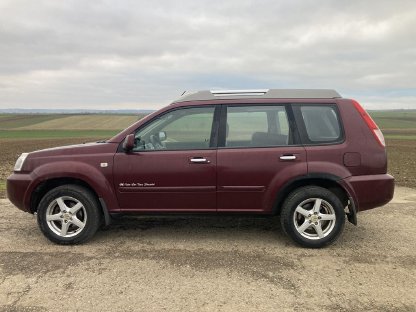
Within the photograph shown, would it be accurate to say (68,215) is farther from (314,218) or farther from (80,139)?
(80,139)

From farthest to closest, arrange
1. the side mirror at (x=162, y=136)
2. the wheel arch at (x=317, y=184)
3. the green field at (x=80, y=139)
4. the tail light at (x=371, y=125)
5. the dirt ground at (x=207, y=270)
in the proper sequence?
1. the green field at (x=80, y=139)
2. the side mirror at (x=162, y=136)
3. the tail light at (x=371, y=125)
4. the wheel arch at (x=317, y=184)
5. the dirt ground at (x=207, y=270)

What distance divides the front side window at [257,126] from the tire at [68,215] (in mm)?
1753

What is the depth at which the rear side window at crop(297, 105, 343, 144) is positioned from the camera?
4.52 meters

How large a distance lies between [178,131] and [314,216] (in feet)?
6.00

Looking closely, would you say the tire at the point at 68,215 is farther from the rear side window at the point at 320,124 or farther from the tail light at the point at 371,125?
the tail light at the point at 371,125

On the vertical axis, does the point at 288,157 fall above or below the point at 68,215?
above

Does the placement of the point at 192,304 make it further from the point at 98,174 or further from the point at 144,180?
the point at 98,174

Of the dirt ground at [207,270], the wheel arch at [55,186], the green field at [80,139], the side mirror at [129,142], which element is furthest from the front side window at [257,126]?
the wheel arch at [55,186]

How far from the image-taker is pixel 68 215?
462cm

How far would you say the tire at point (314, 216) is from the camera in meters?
4.42

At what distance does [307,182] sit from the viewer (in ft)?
14.9

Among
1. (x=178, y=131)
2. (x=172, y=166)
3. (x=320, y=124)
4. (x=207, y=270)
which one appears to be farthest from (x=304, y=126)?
(x=207, y=270)

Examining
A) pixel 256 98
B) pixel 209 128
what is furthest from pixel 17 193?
pixel 256 98

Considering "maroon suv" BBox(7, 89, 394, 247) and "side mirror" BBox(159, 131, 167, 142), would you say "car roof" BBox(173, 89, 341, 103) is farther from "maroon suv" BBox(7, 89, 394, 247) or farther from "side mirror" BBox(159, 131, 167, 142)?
"side mirror" BBox(159, 131, 167, 142)
